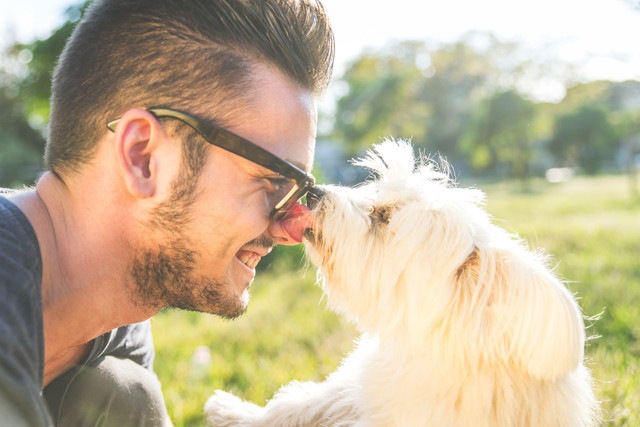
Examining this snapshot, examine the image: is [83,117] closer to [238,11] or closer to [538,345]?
[238,11]

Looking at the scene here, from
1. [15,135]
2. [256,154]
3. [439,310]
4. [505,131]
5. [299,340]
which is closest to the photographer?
[256,154]

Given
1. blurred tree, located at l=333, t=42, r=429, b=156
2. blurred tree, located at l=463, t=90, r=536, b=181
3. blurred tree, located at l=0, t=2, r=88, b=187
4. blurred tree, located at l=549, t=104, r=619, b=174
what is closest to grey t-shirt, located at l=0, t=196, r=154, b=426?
blurred tree, located at l=0, t=2, r=88, b=187

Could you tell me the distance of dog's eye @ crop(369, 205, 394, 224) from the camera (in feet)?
A: 7.88

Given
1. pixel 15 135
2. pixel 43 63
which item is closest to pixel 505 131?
pixel 15 135

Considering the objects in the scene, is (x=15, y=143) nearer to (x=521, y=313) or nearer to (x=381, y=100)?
(x=381, y=100)

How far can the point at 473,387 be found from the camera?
2.16 m

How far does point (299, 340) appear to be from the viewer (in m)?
4.47

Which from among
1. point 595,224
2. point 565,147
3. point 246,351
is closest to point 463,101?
point 565,147

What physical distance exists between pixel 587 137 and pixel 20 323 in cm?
4420

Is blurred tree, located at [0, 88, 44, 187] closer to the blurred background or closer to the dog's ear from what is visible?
the blurred background

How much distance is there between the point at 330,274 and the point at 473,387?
0.74 metres

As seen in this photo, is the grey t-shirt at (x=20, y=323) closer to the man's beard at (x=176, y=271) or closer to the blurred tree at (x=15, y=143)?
the man's beard at (x=176, y=271)

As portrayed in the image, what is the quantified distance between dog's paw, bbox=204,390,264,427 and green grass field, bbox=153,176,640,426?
0.39m

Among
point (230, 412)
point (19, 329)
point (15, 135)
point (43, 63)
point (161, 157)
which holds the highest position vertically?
point (43, 63)
